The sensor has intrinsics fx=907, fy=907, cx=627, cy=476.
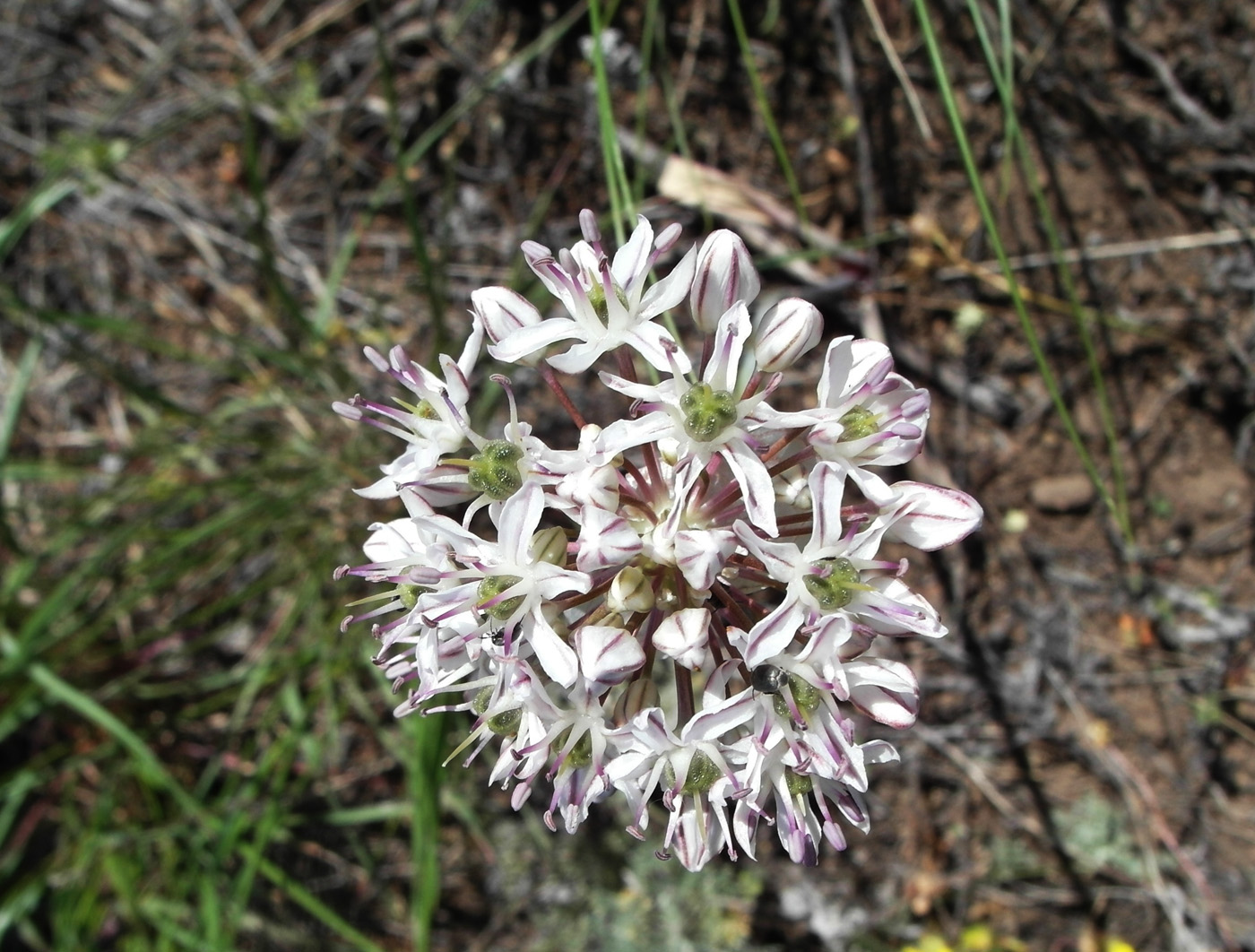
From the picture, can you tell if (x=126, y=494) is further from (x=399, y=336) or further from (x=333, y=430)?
(x=399, y=336)

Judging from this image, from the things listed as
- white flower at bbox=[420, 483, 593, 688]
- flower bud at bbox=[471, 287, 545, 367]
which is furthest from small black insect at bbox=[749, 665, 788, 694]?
flower bud at bbox=[471, 287, 545, 367]

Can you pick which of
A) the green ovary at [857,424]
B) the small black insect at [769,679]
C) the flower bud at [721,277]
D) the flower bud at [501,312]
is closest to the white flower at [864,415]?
the green ovary at [857,424]

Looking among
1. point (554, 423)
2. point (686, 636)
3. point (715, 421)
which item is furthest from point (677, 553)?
point (554, 423)

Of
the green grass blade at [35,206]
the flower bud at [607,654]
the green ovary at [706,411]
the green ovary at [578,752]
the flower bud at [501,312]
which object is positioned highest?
the green ovary at [706,411]

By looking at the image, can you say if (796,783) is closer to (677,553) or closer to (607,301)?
(677,553)

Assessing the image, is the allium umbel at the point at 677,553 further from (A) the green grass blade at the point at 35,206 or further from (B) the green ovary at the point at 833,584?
(A) the green grass blade at the point at 35,206

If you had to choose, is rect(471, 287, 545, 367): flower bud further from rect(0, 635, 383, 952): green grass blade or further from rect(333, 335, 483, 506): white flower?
rect(0, 635, 383, 952): green grass blade

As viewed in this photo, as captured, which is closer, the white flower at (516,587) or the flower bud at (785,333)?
the white flower at (516,587)
